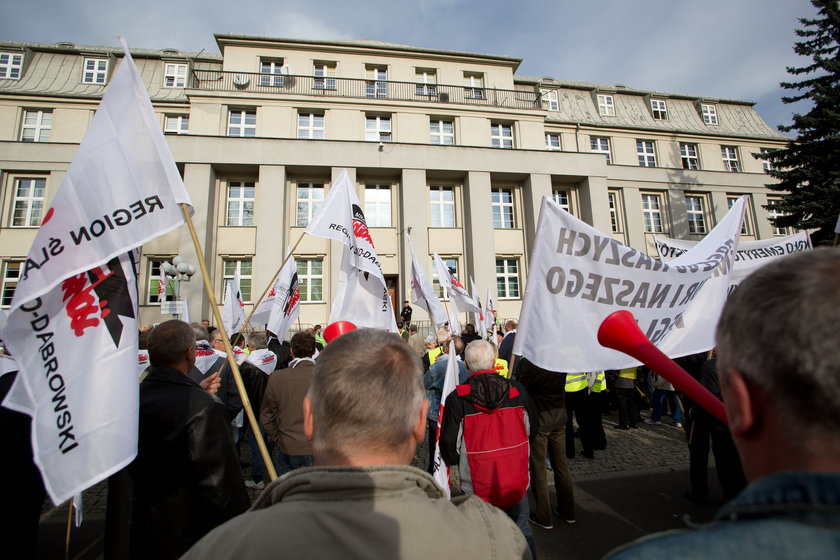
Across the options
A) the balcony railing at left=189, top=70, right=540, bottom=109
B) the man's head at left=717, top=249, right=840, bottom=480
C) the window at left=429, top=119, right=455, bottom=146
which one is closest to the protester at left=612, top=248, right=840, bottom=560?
the man's head at left=717, top=249, right=840, bottom=480

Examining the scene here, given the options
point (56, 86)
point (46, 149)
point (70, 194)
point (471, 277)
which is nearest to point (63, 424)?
point (70, 194)

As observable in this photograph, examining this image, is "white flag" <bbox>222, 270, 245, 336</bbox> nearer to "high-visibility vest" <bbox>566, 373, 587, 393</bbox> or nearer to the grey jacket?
"high-visibility vest" <bbox>566, 373, 587, 393</bbox>

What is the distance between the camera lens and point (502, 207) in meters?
23.5

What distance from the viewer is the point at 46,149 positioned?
2072 centimetres

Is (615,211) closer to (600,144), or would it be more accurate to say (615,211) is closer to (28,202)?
(600,144)

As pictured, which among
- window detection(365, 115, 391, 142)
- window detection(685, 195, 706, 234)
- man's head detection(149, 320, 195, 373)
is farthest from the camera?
window detection(685, 195, 706, 234)

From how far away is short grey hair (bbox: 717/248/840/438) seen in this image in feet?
2.36

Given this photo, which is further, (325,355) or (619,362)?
(619,362)

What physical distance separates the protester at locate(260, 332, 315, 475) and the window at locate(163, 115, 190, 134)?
950 inches

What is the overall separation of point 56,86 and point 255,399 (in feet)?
92.0

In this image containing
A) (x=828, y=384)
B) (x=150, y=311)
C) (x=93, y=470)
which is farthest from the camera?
(x=150, y=311)

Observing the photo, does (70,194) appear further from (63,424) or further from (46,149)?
(46,149)

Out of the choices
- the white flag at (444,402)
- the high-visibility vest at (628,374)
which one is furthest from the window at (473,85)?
the white flag at (444,402)

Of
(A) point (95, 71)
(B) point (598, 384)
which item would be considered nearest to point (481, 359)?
(B) point (598, 384)
